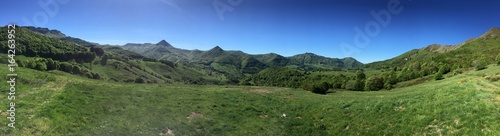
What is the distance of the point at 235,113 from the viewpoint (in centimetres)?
Answer: 3516

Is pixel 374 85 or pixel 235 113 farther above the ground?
pixel 374 85

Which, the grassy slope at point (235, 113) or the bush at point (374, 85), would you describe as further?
the bush at point (374, 85)

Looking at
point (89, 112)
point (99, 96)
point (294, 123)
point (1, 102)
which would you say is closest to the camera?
point (1, 102)

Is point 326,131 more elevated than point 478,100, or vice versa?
point 478,100

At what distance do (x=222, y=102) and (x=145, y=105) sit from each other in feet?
35.7

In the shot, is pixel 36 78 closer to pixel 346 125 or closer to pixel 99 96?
pixel 99 96

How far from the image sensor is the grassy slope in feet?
71.7

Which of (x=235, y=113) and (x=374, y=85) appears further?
(x=374, y=85)

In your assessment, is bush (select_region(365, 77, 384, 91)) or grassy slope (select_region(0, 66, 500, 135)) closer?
grassy slope (select_region(0, 66, 500, 135))

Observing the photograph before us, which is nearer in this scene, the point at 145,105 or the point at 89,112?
the point at 89,112

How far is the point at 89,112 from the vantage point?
27.8 meters

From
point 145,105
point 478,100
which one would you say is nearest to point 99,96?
point 145,105

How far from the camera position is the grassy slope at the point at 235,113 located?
2186 centimetres

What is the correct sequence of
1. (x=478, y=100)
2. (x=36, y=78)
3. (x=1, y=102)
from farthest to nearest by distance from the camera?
1. (x=36, y=78)
2. (x=1, y=102)
3. (x=478, y=100)
